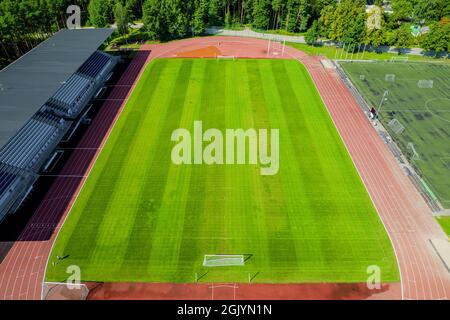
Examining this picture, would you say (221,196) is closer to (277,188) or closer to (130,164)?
(277,188)

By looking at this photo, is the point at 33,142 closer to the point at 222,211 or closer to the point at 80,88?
the point at 80,88

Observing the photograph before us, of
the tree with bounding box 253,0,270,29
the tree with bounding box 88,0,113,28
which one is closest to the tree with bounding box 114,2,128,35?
the tree with bounding box 88,0,113,28

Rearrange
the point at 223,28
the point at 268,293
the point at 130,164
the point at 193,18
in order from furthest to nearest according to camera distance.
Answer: the point at 223,28, the point at 193,18, the point at 130,164, the point at 268,293

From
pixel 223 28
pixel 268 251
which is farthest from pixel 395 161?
pixel 223 28

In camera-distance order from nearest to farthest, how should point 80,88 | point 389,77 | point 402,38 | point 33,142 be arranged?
point 33,142, point 80,88, point 389,77, point 402,38

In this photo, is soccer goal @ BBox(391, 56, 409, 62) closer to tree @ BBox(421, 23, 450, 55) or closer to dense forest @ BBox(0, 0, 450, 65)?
dense forest @ BBox(0, 0, 450, 65)

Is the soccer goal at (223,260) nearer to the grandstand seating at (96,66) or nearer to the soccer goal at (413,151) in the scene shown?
the soccer goal at (413,151)

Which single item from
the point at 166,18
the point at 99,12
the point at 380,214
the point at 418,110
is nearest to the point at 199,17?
the point at 166,18

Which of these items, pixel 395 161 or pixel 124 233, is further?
pixel 395 161
